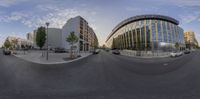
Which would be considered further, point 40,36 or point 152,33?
point 152,33

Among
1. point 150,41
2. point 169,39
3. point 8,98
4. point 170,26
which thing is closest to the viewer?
point 8,98

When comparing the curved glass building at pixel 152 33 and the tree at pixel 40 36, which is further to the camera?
the curved glass building at pixel 152 33

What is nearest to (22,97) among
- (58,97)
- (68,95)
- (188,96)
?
(58,97)

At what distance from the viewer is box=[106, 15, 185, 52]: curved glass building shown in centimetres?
8012

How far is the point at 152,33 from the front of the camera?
269 feet

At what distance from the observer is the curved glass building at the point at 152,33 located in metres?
80.1

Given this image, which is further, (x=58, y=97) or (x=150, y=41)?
(x=150, y=41)

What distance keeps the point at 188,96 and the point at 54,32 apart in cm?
9830

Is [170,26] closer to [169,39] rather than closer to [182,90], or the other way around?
[169,39]

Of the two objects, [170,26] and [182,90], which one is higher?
[170,26]

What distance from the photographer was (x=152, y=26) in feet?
276

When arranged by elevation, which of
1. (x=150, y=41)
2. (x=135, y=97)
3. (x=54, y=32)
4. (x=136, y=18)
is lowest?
(x=135, y=97)

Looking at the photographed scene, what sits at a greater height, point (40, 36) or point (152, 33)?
point (152, 33)

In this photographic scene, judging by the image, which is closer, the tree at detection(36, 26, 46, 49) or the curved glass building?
the tree at detection(36, 26, 46, 49)
